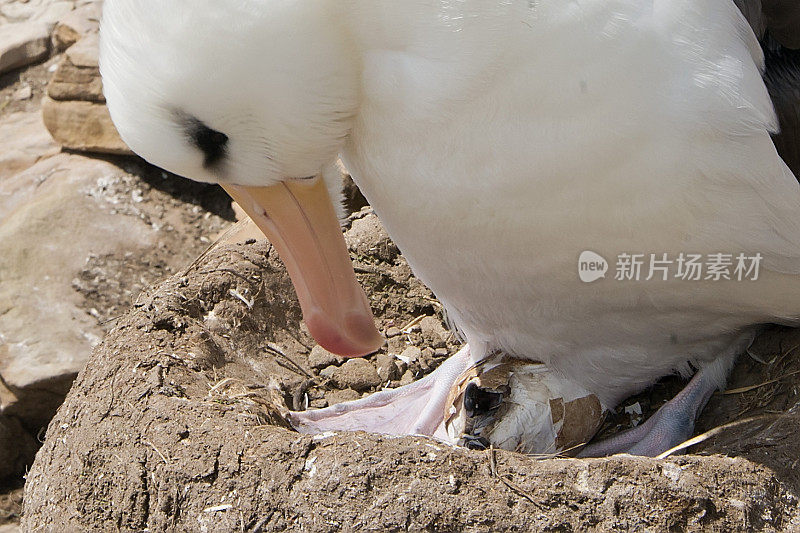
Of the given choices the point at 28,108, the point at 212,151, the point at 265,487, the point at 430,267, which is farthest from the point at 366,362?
the point at 28,108

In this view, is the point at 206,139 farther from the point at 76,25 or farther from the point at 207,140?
the point at 76,25

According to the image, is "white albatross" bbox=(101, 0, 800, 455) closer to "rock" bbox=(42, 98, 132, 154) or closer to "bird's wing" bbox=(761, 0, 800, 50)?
"bird's wing" bbox=(761, 0, 800, 50)

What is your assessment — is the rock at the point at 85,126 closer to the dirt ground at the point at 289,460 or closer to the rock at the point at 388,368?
the dirt ground at the point at 289,460

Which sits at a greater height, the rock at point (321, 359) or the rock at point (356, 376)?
the rock at point (321, 359)

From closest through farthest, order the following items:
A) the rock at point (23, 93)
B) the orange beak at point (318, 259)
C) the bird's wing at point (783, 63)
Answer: the bird's wing at point (783, 63) < the orange beak at point (318, 259) < the rock at point (23, 93)

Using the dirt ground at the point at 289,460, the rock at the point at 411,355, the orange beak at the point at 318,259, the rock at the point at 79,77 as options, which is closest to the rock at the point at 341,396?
the dirt ground at the point at 289,460

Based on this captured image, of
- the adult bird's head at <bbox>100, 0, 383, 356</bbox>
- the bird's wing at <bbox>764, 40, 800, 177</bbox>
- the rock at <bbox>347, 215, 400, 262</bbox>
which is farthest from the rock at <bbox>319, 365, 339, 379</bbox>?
the bird's wing at <bbox>764, 40, 800, 177</bbox>

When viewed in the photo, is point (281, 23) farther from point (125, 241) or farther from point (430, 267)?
point (125, 241)

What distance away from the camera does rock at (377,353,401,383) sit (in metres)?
4.29

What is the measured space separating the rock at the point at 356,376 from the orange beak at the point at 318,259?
82 cm

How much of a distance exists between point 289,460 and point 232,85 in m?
1.09

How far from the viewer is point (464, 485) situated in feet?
9.33

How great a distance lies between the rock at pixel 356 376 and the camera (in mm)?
4246

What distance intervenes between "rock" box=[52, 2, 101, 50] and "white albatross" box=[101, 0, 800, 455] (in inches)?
178
